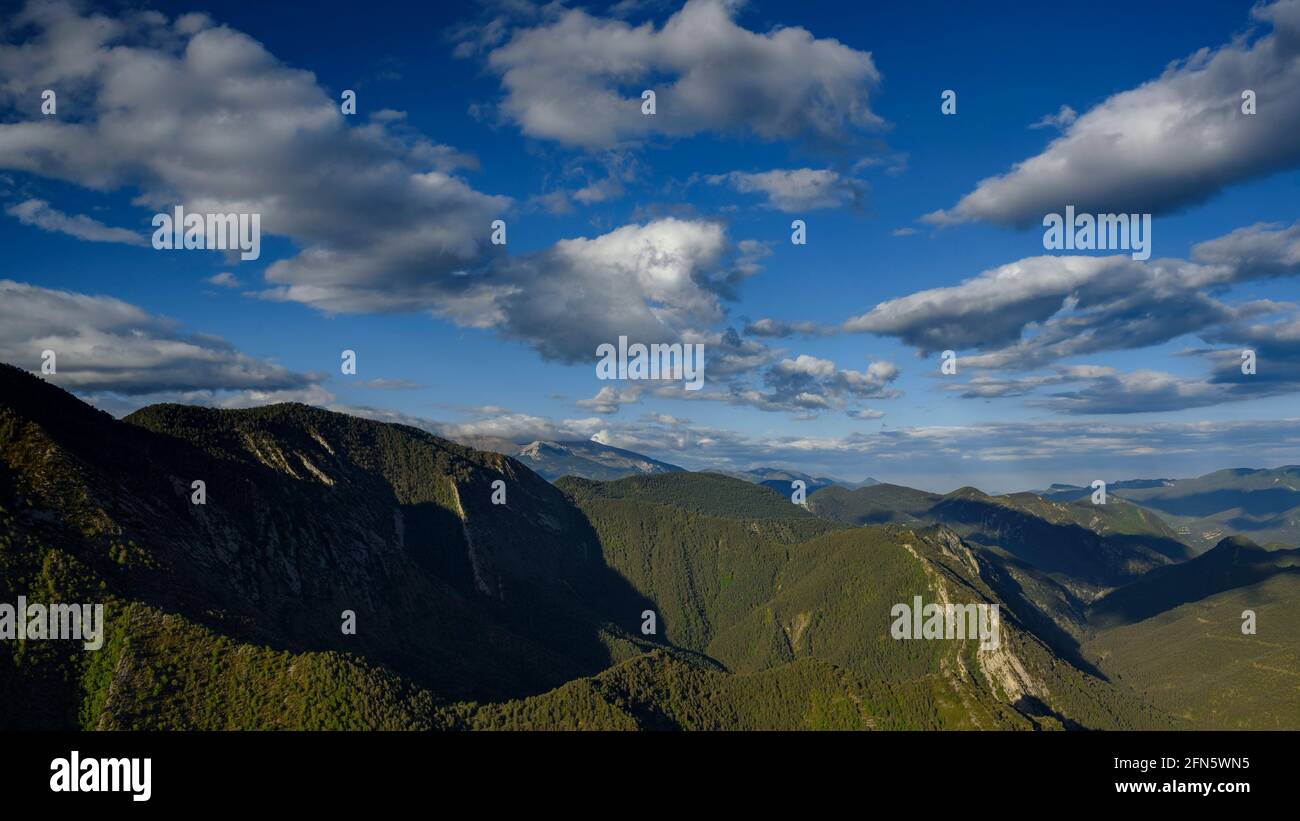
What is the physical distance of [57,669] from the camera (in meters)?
133

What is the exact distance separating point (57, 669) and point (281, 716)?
43.2 meters
